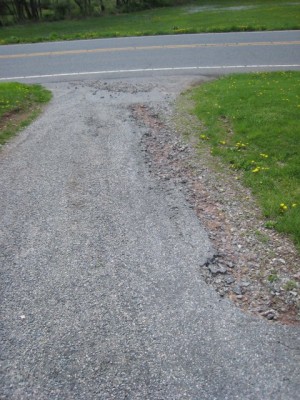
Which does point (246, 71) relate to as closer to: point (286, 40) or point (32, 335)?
point (286, 40)

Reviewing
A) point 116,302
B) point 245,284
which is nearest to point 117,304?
point 116,302

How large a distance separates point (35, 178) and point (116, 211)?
7.16 ft

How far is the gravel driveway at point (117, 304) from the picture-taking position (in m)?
3.71

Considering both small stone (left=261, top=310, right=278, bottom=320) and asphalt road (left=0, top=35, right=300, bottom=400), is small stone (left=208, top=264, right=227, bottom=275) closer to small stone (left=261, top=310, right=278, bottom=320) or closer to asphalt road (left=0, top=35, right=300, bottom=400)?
asphalt road (left=0, top=35, right=300, bottom=400)

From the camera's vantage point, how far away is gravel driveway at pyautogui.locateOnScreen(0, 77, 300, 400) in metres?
3.71

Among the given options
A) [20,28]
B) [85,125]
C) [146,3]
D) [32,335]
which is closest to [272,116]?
[85,125]

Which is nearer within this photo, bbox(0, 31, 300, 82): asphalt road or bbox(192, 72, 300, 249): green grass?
bbox(192, 72, 300, 249): green grass

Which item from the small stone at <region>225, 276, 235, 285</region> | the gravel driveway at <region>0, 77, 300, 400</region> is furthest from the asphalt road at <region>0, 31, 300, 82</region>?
the small stone at <region>225, 276, 235, 285</region>

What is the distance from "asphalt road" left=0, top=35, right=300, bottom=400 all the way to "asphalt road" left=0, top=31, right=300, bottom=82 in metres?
7.44

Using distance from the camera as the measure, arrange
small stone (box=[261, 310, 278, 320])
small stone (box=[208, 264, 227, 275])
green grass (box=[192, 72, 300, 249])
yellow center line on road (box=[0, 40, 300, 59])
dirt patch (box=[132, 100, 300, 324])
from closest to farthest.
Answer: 1. small stone (box=[261, 310, 278, 320])
2. dirt patch (box=[132, 100, 300, 324])
3. small stone (box=[208, 264, 227, 275])
4. green grass (box=[192, 72, 300, 249])
5. yellow center line on road (box=[0, 40, 300, 59])

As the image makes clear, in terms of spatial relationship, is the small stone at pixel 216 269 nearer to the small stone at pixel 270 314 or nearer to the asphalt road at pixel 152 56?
the small stone at pixel 270 314

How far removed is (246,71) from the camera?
45.1 feet

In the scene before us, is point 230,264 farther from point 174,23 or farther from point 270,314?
point 174,23

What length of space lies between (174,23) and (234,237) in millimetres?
19301
